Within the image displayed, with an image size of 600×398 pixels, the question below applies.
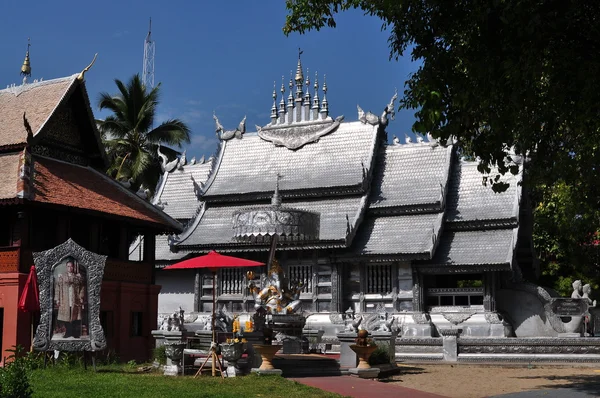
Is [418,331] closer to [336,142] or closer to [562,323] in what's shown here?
[562,323]

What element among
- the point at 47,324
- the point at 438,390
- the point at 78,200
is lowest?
the point at 438,390

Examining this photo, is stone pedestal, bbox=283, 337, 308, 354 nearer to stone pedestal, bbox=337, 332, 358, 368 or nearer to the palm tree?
stone pedestal, bbox=337, 332, 358, 368

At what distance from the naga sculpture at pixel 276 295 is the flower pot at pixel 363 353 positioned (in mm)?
3178

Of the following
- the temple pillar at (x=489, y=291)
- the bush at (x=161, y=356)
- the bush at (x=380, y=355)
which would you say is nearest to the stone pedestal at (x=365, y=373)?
the bush at (x=380, y=355)

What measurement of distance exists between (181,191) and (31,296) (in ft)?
57.9

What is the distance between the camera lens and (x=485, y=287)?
1108 inches

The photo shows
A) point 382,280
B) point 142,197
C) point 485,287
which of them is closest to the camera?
point 142,197

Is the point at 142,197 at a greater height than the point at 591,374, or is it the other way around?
the point at 142,197

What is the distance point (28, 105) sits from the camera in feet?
82.7

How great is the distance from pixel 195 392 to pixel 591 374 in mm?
11251

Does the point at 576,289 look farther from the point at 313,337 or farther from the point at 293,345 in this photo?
the point at 293,345

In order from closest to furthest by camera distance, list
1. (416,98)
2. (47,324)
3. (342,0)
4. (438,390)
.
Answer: (416,98), (342,0), (438,390), (47,324)

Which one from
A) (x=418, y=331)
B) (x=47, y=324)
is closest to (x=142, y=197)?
(x=47, y=324)

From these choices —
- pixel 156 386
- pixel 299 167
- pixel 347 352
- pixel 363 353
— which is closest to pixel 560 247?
pixel 299 167
